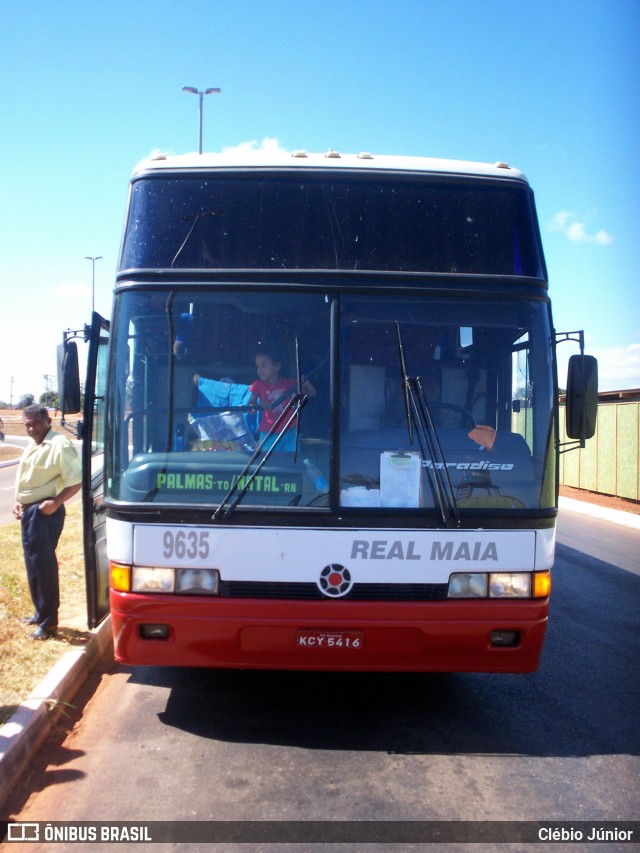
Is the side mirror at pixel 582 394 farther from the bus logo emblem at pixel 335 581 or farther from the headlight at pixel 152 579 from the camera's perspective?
the headlight at pixel 152 579

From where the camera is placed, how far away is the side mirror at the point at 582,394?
4.74 metres

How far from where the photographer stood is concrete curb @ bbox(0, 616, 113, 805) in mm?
3943

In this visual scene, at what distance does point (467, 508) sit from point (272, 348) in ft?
4.63

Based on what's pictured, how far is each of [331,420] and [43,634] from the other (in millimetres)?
3055

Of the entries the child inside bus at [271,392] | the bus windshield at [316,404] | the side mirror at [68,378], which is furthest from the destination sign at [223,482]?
the side mirror at [68,378]

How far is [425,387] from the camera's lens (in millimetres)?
4516

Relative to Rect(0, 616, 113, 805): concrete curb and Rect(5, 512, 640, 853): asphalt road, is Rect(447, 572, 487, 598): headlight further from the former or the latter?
Rect(0, 616, 113, 805): concrete curb

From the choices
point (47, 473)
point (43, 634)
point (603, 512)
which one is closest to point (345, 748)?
point (43, 634)

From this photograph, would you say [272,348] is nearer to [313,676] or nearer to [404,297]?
[404,297]

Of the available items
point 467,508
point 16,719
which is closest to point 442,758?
point 467,508

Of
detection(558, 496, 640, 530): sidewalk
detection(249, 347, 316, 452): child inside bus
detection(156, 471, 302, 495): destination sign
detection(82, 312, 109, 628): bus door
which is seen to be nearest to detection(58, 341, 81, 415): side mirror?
detection(82, 312, 109, 628): bus door

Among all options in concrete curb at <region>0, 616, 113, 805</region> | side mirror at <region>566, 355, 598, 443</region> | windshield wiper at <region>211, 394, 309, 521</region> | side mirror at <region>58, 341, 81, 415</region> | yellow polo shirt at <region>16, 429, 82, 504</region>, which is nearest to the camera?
concrete curb at <region>0, 616, 113, 805</region>

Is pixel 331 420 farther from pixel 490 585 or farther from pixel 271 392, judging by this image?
pixel 490 585

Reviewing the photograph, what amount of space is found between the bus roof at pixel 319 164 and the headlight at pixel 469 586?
2.40m
